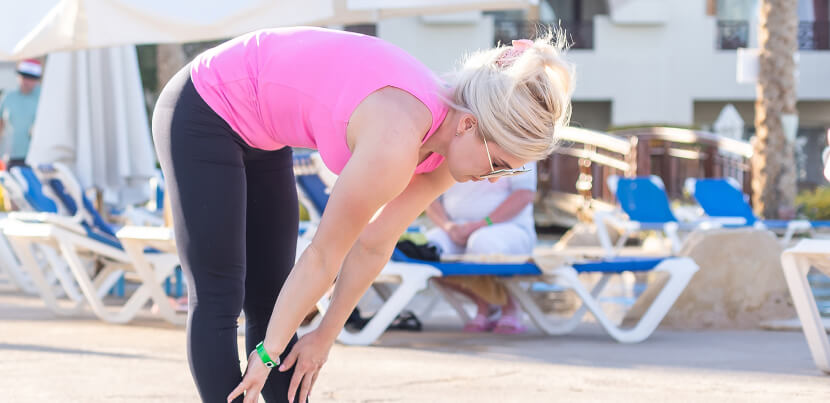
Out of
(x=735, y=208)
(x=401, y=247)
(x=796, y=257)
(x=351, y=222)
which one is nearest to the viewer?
(x=351, y=222)

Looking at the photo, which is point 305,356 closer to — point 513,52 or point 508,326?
point 513,52

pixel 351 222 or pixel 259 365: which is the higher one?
pixel 351 222

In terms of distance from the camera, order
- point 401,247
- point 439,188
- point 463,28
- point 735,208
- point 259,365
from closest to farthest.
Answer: point 259,365 → point 439,188 → point 401,247 → point 735,208 → point 463,28

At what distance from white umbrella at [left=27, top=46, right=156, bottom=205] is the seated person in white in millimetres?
2640

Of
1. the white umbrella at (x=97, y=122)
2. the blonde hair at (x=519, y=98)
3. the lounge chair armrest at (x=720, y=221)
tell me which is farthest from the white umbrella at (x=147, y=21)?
the lounge chair armrest at (x=720, y=221)

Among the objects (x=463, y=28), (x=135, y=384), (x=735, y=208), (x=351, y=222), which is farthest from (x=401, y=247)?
(x=463, y=28)

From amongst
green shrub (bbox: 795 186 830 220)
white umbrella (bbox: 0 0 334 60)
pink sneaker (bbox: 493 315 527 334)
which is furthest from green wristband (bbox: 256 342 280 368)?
green shrub (bbox: 795 186 830 220)

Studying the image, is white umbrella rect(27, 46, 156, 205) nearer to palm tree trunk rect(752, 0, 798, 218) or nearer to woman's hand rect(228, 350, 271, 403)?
woman's hand rect(228, 350, 271, 403)

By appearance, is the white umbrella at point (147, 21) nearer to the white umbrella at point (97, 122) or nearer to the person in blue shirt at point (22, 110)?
the white umbrella at point (97, 122)

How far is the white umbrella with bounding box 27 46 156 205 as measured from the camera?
7.48 meters

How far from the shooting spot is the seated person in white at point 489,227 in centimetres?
571

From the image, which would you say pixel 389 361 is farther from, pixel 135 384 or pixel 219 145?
pixel 219 145

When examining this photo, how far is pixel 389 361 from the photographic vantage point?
4492mm

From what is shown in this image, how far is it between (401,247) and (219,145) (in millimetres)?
2805
